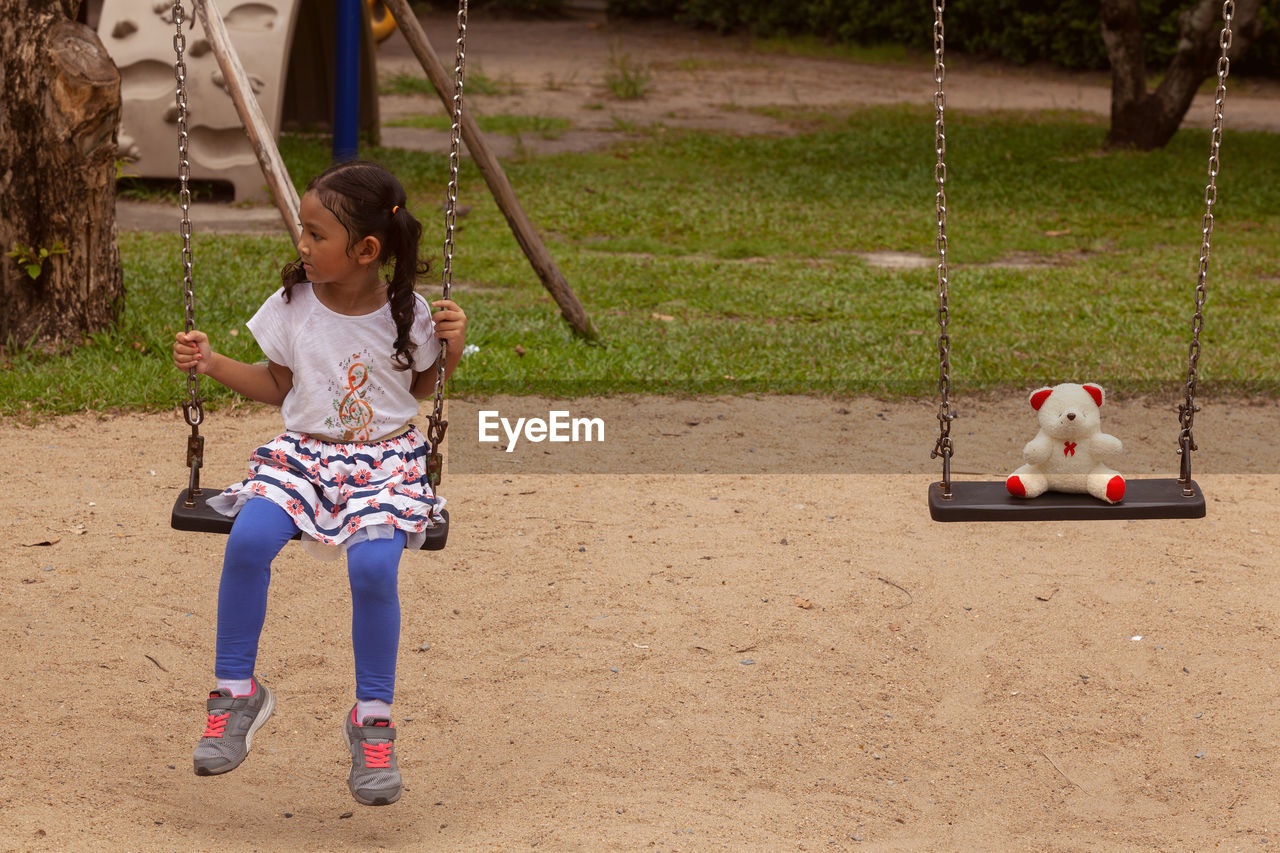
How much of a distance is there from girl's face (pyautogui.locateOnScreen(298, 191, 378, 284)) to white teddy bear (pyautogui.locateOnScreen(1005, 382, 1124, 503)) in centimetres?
184

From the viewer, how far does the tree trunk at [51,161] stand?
5480mm

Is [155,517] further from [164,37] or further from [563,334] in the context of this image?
[164,37]

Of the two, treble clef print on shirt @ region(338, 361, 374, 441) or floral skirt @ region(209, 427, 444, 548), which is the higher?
treble clef print on shirt @ region(338, 361, 374, 441)

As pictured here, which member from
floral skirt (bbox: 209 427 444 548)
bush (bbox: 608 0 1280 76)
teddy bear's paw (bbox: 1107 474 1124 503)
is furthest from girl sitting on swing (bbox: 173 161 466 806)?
bush (bbox: 608 0 1280 76)

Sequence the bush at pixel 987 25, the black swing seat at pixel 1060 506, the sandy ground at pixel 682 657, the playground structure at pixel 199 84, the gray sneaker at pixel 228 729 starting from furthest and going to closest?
the bush at pixel 987 25 → the playground structure at pixel 199 84 → the black swing seat at pixel 1060 506 → the sandy ground at pixel 682 657 → the gray sneaker at pixel 228 729

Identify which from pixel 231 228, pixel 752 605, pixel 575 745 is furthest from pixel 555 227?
pixel 575 745

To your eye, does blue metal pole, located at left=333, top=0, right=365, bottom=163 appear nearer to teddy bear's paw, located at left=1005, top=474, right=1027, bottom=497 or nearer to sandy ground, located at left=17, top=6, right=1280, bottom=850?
sandy ground, located at left=17, top=6, right=1280, bottom=850

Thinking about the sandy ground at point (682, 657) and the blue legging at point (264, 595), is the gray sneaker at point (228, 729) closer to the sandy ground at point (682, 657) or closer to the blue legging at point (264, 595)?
the blue legging at point (264, 595)

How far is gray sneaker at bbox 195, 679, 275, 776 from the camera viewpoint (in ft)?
9.37

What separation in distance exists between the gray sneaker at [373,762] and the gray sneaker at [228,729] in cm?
20

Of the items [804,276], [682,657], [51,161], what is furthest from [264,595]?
[804,276]

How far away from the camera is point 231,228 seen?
8945 mm

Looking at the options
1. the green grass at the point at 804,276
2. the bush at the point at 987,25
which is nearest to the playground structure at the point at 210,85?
the green grass at the point at 804,276

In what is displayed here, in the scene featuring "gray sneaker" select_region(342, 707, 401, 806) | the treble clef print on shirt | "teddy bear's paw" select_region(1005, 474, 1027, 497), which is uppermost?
the treble clef print on shirt
